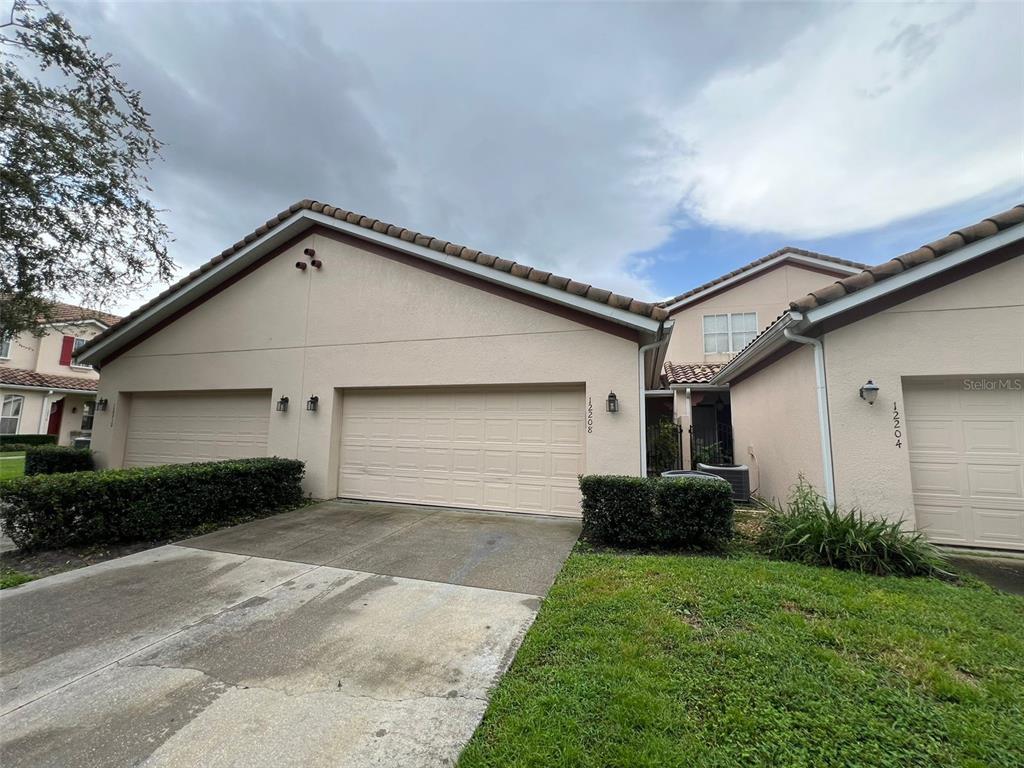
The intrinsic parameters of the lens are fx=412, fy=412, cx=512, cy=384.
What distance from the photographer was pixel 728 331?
14.5 metres

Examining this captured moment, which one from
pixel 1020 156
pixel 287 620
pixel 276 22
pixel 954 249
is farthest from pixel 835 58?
pixel 287 620

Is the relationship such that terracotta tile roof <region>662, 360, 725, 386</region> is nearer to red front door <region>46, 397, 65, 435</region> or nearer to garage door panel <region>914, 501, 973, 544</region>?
garage door panel <region>914, 501, 973, 544</region>

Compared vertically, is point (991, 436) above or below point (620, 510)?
above

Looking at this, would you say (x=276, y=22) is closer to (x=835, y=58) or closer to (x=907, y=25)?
(x=835, y=58)

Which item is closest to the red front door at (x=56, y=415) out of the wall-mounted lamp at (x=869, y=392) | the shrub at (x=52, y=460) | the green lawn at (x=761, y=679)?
the shrub at (x=52, y=460)

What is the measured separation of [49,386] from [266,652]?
2598cm

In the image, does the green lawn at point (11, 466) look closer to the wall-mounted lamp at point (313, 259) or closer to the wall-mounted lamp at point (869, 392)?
the wall-mounted lamp at point (313, 259)

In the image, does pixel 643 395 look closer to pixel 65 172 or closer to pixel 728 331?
pixel 728 331

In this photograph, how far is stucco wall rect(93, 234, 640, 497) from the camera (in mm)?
7121

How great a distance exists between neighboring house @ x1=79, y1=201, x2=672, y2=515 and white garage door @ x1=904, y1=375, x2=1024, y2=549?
3.71 metres

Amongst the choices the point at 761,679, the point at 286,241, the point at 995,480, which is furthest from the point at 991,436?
the point at 286,241

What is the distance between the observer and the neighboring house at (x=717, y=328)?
508 inches

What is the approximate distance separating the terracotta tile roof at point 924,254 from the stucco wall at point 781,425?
0.99 m

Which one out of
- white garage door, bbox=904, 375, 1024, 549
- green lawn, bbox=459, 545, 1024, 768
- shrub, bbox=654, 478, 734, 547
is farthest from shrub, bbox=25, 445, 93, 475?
white garage door, bbox=904, 375, 1024, 549
